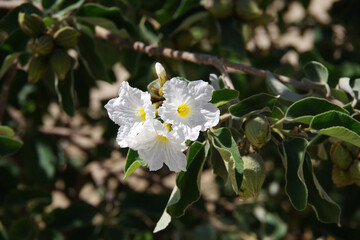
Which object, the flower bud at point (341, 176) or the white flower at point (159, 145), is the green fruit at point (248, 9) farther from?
the white flower at point (159, 145)

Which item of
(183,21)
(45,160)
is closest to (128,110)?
(183,21)

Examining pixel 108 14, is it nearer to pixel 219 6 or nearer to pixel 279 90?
pixel 219 6

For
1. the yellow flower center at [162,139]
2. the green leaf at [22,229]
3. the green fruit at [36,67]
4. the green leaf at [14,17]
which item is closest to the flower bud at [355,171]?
the yellow flower center at [162,139]

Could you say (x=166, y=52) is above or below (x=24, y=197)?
above

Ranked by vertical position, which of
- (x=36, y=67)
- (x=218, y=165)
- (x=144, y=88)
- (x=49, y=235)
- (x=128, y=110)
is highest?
(x=128, y=110)

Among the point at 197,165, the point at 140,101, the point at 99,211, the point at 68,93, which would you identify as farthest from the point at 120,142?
the point at 99,211

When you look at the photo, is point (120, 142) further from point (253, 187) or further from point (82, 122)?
point (82, 122)
